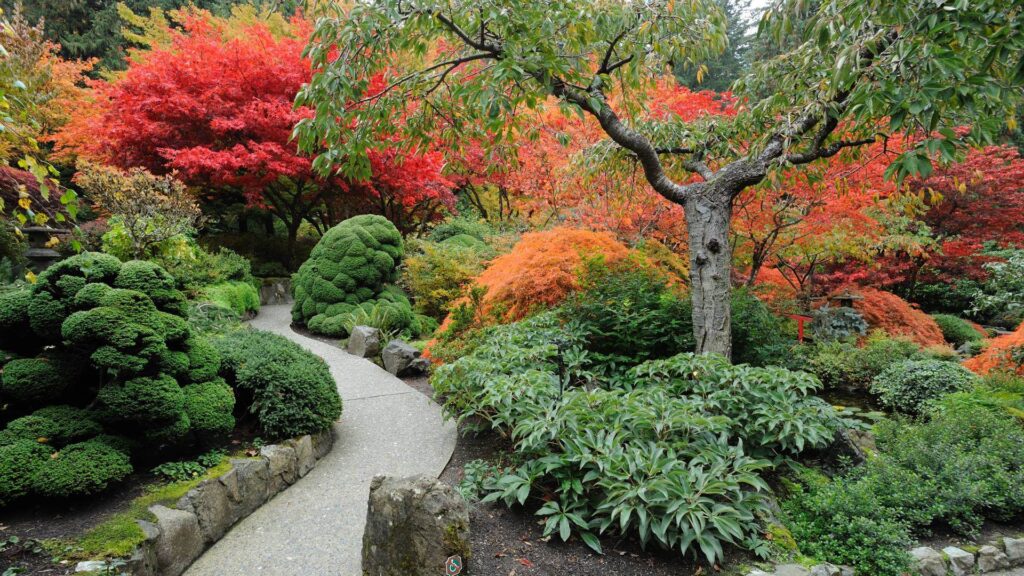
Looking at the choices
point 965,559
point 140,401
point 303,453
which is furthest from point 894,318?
point 140,401

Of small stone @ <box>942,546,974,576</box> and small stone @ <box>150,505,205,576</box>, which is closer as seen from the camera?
small stone @ <box>150,505,205,576</box>

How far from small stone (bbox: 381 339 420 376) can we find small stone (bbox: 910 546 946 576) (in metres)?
5.05

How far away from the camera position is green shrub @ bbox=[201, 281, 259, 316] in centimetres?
729

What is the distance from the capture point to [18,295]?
2.92 meters

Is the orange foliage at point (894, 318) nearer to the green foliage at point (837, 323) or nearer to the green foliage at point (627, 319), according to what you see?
the green foliage at point (837, 323)

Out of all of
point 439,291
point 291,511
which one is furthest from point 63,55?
point 291,511

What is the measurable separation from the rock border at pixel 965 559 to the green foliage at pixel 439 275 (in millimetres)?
6886

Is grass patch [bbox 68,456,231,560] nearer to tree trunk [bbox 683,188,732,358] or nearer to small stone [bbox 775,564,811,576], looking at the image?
small stone [bbox 775,564,811,576]

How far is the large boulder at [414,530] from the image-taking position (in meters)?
2.39

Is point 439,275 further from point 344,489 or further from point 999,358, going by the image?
point 999,358

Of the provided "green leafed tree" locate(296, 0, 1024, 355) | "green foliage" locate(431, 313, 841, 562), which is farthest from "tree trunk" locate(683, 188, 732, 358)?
"green foliage" locate(431, 313, 841, 562)

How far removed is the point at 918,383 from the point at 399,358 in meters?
6.12

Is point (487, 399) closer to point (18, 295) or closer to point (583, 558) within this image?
point (583, 558)

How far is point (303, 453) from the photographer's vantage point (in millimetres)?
3688
